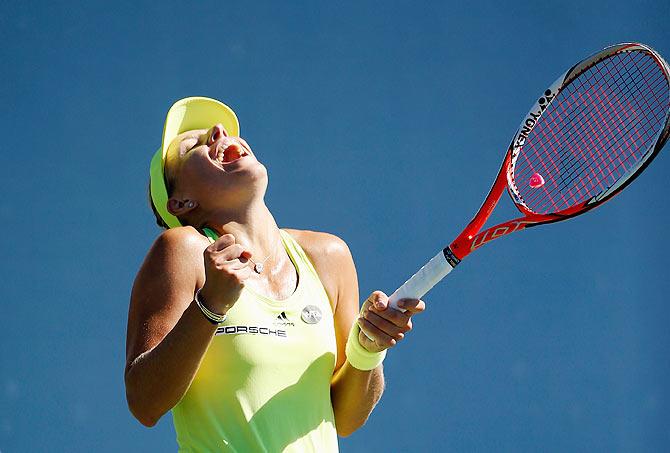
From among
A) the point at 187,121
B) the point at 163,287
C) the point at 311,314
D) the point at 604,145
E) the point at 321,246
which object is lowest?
the point at 604,145

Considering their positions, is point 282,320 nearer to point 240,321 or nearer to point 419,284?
point 240,321

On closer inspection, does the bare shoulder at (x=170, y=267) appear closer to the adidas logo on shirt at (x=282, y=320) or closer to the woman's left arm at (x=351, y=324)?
the adidas logo on shirt at (x=282, y=320)

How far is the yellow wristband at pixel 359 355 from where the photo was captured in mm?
2678

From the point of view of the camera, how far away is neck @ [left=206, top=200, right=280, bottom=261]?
2.73 meters

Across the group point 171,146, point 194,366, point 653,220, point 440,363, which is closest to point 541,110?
point 171,146

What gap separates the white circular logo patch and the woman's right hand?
37 centimetres

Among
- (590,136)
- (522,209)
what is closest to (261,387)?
(522,209)

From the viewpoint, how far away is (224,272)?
2273 millimetres

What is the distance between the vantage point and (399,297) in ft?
8.59

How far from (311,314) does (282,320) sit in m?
0.08

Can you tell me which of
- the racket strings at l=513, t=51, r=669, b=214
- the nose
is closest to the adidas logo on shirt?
the nose

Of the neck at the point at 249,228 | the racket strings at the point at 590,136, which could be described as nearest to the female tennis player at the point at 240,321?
the neck at the point at 249,228

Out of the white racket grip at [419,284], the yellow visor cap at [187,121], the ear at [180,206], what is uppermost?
the yellow visor cap at [187,121]

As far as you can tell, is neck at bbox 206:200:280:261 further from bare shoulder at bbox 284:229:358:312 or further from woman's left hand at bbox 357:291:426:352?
woman's left hand at bbox 357:291:426:352
